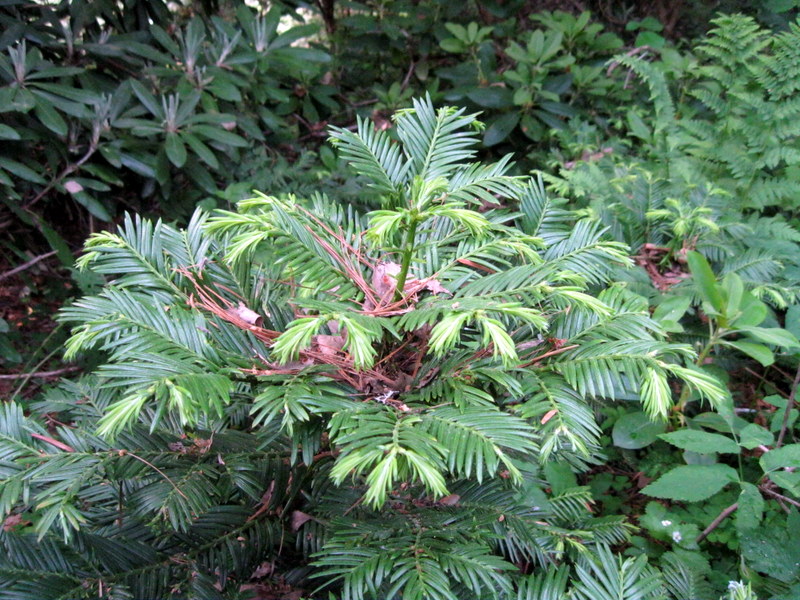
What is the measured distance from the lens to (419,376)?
1030 millimetres

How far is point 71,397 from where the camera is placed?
5.04ft

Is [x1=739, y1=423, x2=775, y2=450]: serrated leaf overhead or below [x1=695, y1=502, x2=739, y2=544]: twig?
overhead

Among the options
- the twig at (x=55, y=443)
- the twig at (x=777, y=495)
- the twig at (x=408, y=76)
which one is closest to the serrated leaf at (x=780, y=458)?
the twig at (x=777, y=495)

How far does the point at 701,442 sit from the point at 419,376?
0.87 metres

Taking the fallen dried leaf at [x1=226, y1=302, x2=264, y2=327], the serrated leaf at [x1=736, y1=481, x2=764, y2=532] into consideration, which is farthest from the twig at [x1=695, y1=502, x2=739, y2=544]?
the fallen dried leaf at [x1=226, y1=302, x2=264, y2=327]

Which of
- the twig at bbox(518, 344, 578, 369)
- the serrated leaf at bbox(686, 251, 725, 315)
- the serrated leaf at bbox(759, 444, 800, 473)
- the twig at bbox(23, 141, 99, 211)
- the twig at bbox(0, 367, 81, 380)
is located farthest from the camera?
the twig at bbox(23, 141, 99, 211)

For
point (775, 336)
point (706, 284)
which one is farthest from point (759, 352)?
point (706, 284)

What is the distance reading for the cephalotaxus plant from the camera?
831mm

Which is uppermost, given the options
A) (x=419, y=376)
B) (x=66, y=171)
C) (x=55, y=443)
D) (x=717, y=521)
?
(x=66, y=171)

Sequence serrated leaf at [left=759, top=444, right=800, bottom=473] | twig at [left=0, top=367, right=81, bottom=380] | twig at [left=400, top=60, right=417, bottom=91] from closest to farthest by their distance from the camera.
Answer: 1. serrated leaf at [left=759, top=444, right=800, bottom=473]
2. twig at [left=0, top=367, right=81, bottom=380]
3. twig at [left=400, top=60, right=417, bottom=91]

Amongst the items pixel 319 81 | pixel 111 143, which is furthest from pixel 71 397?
pixel 319 81

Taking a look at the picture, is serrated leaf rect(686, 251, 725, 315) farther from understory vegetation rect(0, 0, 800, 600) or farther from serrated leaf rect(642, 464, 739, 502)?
serrated leaf rect(642, 464, 739, 502)

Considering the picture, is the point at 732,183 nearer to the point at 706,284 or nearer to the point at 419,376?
the point at 706,284

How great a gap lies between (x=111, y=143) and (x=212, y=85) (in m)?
0.56
